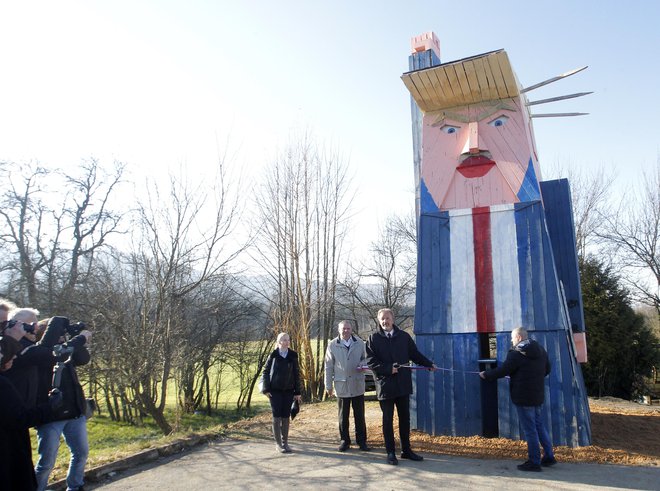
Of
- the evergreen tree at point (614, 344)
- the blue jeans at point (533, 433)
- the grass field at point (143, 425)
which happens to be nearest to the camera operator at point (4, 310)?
the blue jeans at point (533, 433)

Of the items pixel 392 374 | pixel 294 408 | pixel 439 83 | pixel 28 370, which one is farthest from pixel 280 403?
pixel 439 83

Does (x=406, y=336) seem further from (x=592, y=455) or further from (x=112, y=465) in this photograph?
(x=112, y=465)

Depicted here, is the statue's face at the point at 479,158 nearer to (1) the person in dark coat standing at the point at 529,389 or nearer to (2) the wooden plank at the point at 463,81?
(2) the wooden plank at the point at 463,81

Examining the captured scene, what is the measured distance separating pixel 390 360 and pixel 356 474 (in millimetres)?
1252

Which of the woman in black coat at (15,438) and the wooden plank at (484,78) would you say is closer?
the woman in black coat at (15,438)

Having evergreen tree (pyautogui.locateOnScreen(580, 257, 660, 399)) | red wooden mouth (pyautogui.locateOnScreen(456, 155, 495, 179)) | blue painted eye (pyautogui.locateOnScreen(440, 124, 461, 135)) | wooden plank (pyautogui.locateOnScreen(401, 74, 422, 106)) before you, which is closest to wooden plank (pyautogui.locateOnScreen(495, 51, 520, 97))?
blue painted eye (pyautogui.locateOnScreen(440, 124, 461, 135))

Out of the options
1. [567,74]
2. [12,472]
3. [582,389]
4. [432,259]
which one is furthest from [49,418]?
[567,74]

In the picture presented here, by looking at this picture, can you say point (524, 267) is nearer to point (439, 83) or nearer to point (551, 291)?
point (551, 291)

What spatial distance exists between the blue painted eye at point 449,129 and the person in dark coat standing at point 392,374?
316cm

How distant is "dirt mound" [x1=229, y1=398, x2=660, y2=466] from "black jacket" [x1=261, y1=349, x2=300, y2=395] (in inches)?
48.1

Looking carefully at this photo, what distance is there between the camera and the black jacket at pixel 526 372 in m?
5.55

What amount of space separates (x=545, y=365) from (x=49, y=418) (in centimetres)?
480

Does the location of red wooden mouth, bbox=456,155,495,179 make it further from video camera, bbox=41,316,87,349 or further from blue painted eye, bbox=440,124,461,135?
video camera, bbox=41,316,87,349

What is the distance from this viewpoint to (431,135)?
7.84m
